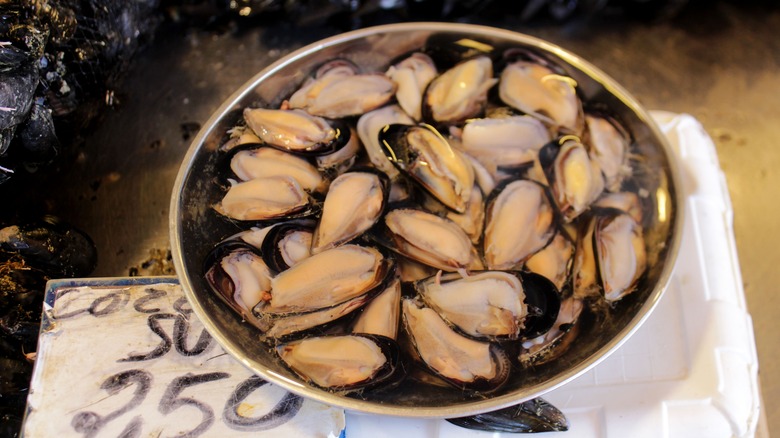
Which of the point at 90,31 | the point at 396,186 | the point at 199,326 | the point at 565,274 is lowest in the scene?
the point at 199,326

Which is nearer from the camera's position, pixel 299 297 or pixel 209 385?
pixel 299 297

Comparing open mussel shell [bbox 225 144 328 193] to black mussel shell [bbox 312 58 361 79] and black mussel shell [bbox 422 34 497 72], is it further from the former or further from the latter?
black mussel shell [bbox 422 34 497 72]

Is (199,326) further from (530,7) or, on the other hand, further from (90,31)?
(530,7)

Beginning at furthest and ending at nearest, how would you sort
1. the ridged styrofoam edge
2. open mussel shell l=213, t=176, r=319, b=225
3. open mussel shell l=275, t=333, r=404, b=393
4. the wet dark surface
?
the wet dark surface
the ridged styrofoam edge
open mussel shell l=213, t=176, r=319, b=225
open mussel shell l=275, t=333, r=404, b=393

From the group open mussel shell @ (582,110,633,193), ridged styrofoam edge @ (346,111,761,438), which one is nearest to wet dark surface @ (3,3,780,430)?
ridged styrofoam edge @ (346,111,761,438)

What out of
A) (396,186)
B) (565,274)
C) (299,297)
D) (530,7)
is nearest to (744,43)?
(530,7)

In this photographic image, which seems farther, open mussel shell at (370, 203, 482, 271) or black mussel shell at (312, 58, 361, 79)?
black mussel shell at (312, 58, 361, 79)
